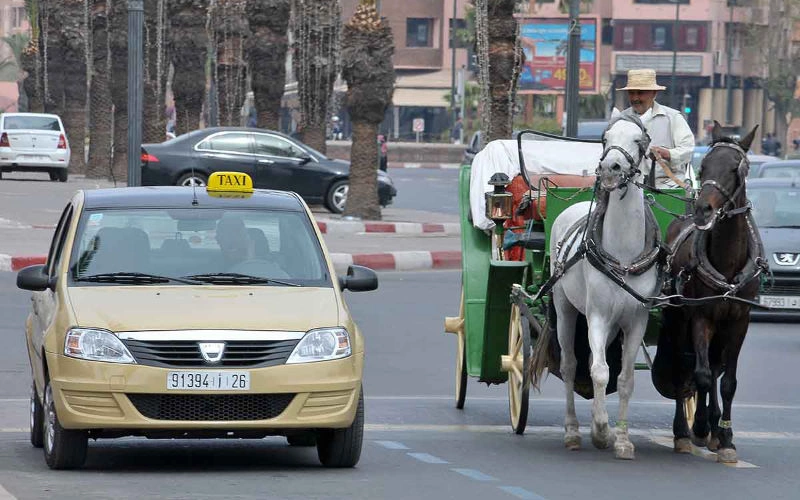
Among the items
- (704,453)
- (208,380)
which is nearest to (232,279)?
(208,380)

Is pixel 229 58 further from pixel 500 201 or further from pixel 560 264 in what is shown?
pixel 560 264

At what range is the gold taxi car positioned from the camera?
8906 mm

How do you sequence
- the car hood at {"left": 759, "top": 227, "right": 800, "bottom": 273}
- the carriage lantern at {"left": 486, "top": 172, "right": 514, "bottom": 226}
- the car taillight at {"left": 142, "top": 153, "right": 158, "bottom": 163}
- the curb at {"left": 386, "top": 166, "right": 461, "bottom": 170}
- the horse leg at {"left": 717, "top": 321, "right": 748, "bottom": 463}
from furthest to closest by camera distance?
the curb at {"left": 386, "top": 166, "right": 461, "bottom": 170} < the car taillight at {"left": 142, "top": 153, "right": 158, "bottom": 163} < the car hood at {"left": 759, "top": 227, "right": 800, "bottom": 273} < the carriage lantern at {"left": 486, "top": 172, "right": 514, "bottom": 226} < the horse leg at {"left": 717, "top": 321, "right": 748, "bottom": 463}

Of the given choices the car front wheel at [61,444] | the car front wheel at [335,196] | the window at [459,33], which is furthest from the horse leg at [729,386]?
the window at [459,33]

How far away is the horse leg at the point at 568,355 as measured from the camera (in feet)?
34.9

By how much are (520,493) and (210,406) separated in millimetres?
1545

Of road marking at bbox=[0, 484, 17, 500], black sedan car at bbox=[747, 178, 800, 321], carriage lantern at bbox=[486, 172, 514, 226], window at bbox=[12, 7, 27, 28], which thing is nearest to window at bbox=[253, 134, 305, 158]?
black sedan car at bbox=[747, 178, 800, 321]

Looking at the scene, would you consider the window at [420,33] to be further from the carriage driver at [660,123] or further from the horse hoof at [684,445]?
the horse hoof at [684,445]

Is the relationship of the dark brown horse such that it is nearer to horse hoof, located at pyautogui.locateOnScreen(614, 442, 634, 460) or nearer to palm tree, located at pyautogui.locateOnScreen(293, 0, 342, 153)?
horse hoof, located at pyautogui.locateOnScreen(614, 442, 634, 460)

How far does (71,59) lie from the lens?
172ft

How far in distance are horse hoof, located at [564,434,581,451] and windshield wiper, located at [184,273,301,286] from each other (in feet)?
6.39

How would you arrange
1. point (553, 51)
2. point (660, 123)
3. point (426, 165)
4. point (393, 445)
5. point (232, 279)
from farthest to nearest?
point (553, 51) < point (426, 165) < point (660, 123) < point (393, 445) < point (232, 279)

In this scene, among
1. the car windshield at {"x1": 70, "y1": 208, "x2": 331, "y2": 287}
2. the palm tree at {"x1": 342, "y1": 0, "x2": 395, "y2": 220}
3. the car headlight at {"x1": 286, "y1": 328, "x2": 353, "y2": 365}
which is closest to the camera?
the car headlight at {"x1": 286, "y1": 328, "x2": 353, "y2": 365}

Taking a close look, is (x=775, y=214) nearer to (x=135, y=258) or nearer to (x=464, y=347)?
(x=464, y=347)
